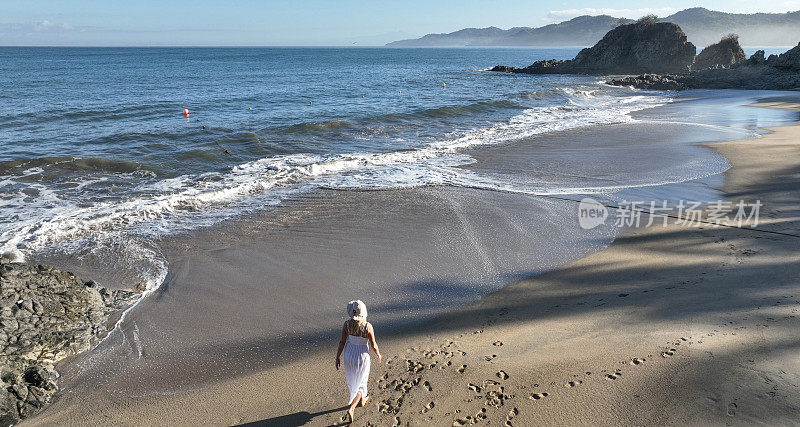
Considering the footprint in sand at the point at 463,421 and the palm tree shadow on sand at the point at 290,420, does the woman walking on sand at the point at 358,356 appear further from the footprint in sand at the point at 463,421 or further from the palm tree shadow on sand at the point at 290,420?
the footprint in sand at the point at 463,421

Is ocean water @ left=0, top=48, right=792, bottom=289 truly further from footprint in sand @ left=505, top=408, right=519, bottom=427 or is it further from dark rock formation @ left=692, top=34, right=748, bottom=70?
dark rock formation @ left=692, top=34, right=748, bottom=70

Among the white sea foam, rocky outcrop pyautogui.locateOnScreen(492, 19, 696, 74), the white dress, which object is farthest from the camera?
rocky outcrop pyautogui.locateOnScreen(492, 19, 696, 74)

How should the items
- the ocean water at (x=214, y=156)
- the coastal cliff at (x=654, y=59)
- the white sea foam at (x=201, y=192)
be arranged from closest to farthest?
the white sea foam at (x=201, y=192)
the ocean water at (x=214, y=156)
the coastal cliff at (x=654, y=59)

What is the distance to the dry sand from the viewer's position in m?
4.27

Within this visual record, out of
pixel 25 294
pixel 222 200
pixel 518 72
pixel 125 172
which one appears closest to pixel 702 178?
pixel 222 200

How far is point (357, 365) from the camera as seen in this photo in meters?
4.48

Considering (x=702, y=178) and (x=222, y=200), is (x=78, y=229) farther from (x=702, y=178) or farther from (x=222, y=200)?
(x=702, y=178)

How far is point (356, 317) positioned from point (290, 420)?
1.13 metres

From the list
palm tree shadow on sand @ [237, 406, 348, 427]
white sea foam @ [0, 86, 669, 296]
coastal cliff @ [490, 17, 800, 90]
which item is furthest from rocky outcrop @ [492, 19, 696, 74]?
palm tree shadow on sand @ [237, 406, 348, 427]

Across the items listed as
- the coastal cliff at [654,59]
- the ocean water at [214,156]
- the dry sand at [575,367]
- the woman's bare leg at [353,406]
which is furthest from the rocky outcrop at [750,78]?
the woman's bare leg at [353,406]

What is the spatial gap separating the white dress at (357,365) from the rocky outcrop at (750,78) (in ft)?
134

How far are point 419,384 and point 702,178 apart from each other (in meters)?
10.8

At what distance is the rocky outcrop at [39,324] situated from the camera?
481 centimetres

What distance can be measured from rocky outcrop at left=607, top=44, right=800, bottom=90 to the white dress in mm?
40724
